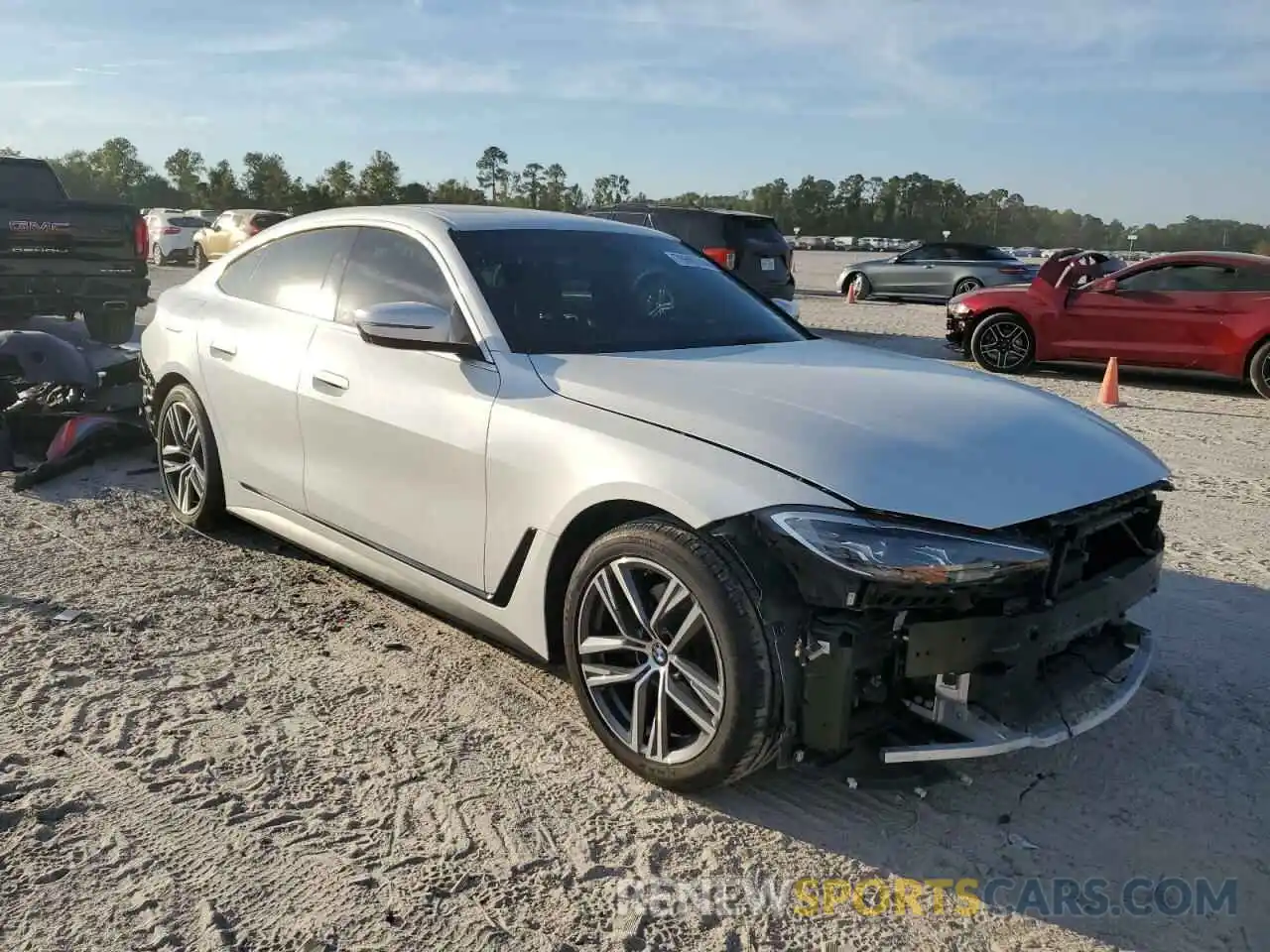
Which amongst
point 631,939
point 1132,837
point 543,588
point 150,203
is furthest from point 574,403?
point 150,203

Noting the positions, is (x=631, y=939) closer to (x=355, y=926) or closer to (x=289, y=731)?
(x=355, y=926)

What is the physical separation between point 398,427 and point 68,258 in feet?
30.9

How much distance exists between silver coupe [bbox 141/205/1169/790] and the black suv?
10.5 m

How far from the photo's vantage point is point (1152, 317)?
11.5 meters

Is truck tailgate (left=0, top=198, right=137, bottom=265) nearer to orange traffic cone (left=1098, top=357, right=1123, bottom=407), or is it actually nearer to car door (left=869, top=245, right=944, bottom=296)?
orange traffic cone (left=1098, top=357, right=1123, bottom=407)

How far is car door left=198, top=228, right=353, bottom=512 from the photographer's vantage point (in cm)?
436

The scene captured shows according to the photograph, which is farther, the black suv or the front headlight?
the black suv

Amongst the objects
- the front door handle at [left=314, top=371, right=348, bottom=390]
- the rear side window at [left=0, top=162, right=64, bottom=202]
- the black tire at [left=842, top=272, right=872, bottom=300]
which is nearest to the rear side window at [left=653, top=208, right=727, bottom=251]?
the rear side window at [left=0, top=162, right=64, bottom=202]

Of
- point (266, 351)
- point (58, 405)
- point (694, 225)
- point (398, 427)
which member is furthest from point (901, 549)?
point (694, 225)

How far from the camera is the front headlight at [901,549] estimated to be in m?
2.60

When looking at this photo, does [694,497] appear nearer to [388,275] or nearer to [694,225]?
[388,275]

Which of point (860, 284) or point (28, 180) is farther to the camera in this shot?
point (860, 284)

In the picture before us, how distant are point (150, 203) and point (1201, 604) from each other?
10627cm

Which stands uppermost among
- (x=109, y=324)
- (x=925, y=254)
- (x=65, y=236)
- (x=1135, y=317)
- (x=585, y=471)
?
(x=65, y=236)
